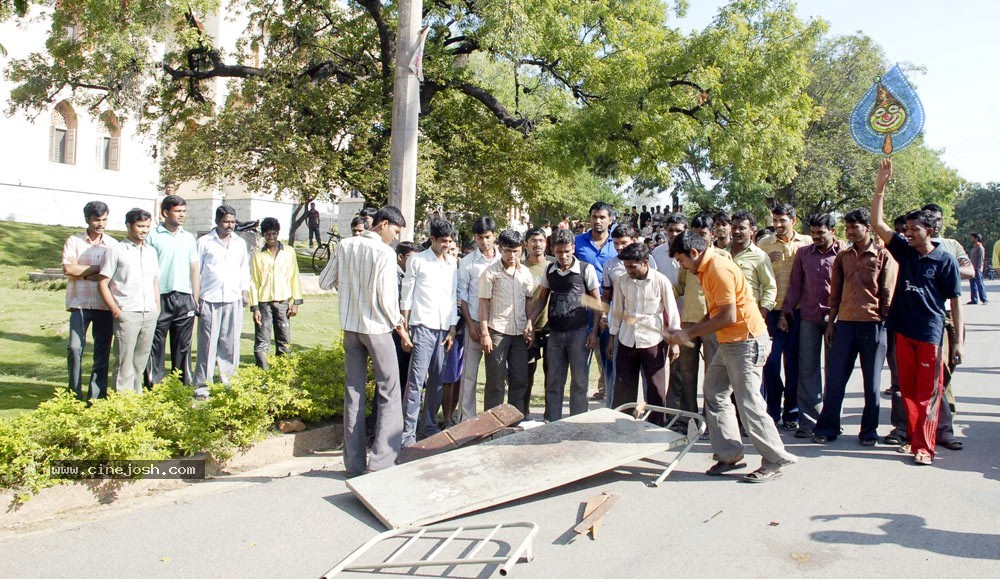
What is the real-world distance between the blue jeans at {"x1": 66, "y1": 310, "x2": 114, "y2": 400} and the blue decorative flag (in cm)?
718

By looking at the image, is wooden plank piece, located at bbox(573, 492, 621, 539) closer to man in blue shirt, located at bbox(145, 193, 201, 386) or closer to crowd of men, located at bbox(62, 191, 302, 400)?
crowd of men, located at bbox(62, 191, 302, 400)

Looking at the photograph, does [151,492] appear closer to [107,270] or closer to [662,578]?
[107,270]

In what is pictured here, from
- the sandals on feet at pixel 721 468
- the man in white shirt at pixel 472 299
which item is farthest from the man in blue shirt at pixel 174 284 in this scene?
the sandals on feet at pixel 721 468

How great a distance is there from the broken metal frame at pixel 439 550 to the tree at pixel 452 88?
11177 millimetres

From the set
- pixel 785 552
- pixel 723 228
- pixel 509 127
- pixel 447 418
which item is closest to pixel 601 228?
pixel 723 228

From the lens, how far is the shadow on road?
424 cm

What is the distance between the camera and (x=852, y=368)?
640 cm

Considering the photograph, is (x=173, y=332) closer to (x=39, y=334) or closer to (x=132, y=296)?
(x=132, y=296)

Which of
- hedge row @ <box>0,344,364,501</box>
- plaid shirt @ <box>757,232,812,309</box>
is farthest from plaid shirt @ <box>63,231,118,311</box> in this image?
plaid shirt @ <box>757,232,812,309</box>

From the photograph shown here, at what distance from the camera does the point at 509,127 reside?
55.1 ft

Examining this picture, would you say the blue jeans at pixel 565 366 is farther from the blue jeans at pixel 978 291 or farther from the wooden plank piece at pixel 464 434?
the blue jeans at pixel 978 291

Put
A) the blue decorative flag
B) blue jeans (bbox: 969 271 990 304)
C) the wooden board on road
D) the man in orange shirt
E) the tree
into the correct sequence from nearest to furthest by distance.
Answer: the wooden board on road < the man in orange shirt < the blue decorative flag < the tree < blue jeans (bbox: 969 271 990 304)

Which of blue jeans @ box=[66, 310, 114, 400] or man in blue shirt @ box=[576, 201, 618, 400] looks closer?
blue jeans @ box=[66, 310, 114, 400]

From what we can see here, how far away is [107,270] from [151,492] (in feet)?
7.08
